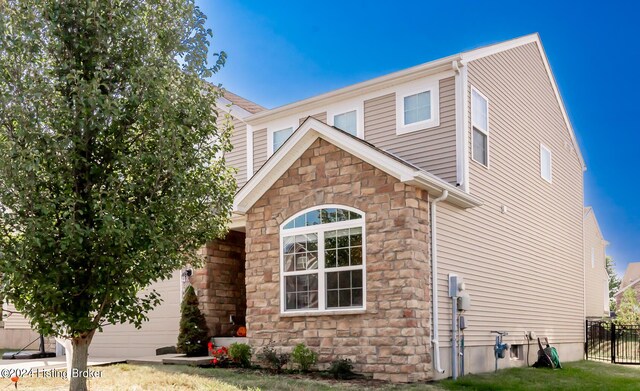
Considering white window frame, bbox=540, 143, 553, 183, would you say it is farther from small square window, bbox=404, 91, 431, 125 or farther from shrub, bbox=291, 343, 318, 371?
shrub, bbox=291, 343, 318, 371

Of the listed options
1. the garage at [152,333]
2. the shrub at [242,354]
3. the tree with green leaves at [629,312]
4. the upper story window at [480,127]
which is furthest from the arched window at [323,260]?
the tree with green leaves at [629,312]

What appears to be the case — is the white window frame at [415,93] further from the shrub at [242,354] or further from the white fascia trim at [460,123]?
the shrub at [242,354]

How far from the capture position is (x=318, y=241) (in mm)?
11750

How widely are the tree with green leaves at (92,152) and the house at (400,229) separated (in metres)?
3.91

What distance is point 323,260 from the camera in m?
11.6

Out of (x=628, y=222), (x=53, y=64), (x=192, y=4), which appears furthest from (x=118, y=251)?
(x=628, y=222)

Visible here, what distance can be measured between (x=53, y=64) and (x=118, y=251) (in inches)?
90.8

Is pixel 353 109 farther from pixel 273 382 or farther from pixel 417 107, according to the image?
pixel 273 382

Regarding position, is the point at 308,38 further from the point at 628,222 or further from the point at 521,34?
the point at 628,222

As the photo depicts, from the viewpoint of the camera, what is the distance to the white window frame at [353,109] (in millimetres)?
14180

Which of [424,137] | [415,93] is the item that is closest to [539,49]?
[415,93]

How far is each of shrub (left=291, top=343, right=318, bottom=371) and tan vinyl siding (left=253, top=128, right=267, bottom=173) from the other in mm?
5983

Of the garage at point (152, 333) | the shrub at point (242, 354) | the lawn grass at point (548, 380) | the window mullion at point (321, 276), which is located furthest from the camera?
the garage at point (152, 333)

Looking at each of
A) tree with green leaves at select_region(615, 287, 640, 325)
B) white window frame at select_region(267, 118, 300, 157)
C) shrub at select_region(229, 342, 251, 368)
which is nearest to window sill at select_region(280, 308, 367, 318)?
shrub at select_region(229, 342, 251, 368)
